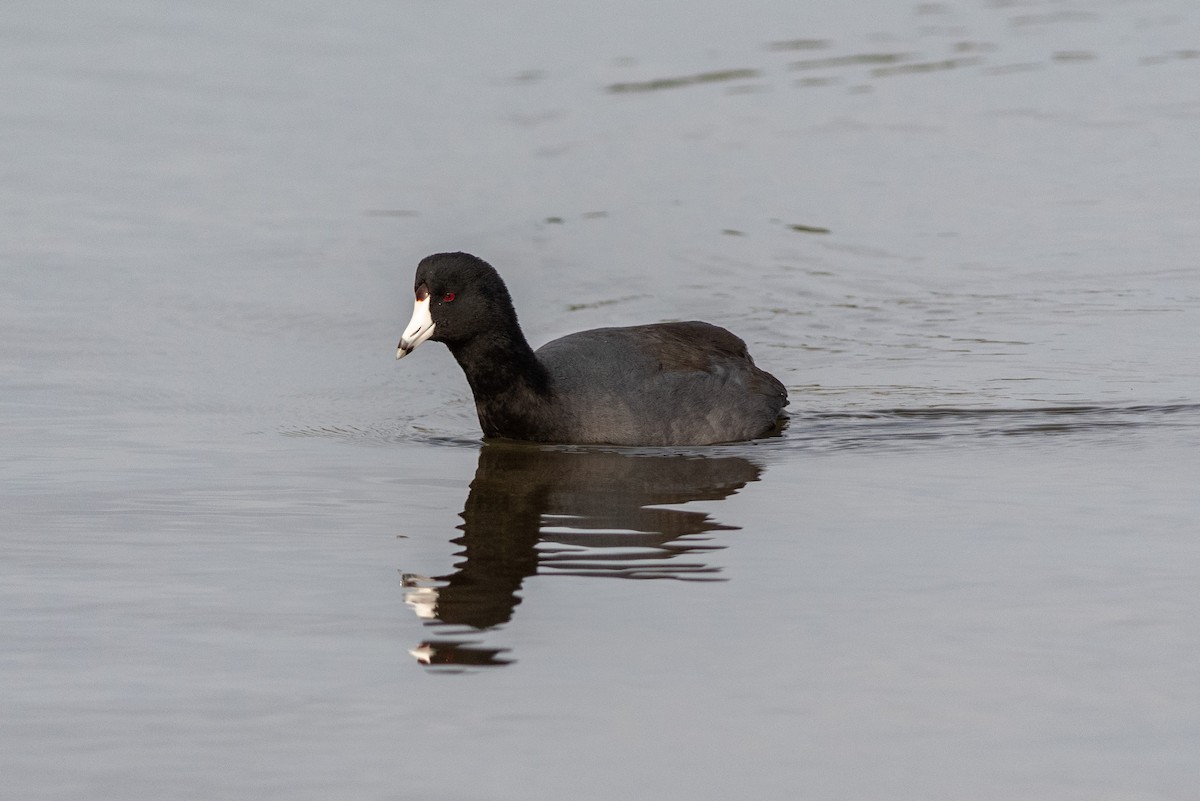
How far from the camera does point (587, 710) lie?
16.0ft

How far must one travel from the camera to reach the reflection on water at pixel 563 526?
592 cm

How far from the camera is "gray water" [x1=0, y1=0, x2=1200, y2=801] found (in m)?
4.78

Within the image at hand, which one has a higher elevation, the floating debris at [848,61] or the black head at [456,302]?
the floating debris at [848,61]

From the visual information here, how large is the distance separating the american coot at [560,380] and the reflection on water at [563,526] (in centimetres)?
16

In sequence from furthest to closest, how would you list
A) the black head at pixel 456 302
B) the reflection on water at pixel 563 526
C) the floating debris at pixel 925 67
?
the floating debris at pixel 925 67 → the black head at pixel 456 302 → the reflection on water at pixel 563 526

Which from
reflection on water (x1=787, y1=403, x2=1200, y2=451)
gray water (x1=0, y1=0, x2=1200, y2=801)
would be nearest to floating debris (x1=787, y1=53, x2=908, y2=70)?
gray water (x1=0, y1=0, x2=1200, y2=801)

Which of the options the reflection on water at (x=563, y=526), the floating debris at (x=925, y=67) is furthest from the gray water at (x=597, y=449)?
the floating debris at (x=925, y=67)

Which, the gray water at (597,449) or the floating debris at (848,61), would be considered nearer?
the gray water at (597,449)

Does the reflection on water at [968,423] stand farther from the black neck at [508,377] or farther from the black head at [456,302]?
the black head at [456,302]

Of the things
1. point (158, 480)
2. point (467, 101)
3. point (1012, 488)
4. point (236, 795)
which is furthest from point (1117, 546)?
point (467, 101)

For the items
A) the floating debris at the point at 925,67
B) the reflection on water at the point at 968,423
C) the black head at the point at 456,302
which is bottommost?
the reflection on water at the point at 968,423

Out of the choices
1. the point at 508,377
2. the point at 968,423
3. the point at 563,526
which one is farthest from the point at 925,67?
the point at 563,526

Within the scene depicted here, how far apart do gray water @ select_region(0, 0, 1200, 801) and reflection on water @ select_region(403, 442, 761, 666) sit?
3 cm

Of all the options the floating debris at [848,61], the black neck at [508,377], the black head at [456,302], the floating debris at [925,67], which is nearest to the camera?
the black head at [456,302]
